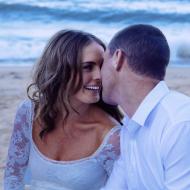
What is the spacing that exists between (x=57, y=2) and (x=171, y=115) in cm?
1599

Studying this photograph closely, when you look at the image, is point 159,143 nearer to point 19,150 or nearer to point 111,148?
point 111,148

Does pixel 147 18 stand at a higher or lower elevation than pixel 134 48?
lower

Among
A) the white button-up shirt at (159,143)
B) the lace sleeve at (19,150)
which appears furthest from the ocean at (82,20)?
the white button-up shirt at (159,143)

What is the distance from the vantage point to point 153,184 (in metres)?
2.04

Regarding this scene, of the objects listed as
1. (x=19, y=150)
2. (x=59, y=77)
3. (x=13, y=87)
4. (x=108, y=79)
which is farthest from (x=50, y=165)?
(x=13, y=87)

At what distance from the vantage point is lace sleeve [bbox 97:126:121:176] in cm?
238

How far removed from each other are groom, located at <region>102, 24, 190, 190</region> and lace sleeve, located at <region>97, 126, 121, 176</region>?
216 millimetres

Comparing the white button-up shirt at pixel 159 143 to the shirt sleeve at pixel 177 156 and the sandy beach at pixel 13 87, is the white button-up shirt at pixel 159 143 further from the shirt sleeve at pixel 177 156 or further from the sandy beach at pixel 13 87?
the sandy beach at pixel 13 87

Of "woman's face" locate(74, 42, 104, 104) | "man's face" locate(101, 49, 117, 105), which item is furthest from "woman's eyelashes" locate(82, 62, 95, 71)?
"man's face" locate(101, 49, 117, 105)

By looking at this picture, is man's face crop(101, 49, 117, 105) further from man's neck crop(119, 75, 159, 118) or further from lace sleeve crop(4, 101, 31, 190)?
lace sleeve crop(4, 101, 31, 190)

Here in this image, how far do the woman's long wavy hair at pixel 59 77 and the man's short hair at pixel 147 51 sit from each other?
33 centimetres

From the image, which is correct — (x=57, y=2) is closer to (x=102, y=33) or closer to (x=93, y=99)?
(x=102, y=33)

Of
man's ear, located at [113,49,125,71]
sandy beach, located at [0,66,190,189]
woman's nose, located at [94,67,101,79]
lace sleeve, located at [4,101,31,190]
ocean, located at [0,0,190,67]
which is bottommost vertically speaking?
ocean, located at [0,0,190,67]

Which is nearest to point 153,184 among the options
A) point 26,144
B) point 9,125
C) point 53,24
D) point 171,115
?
point 171,115
